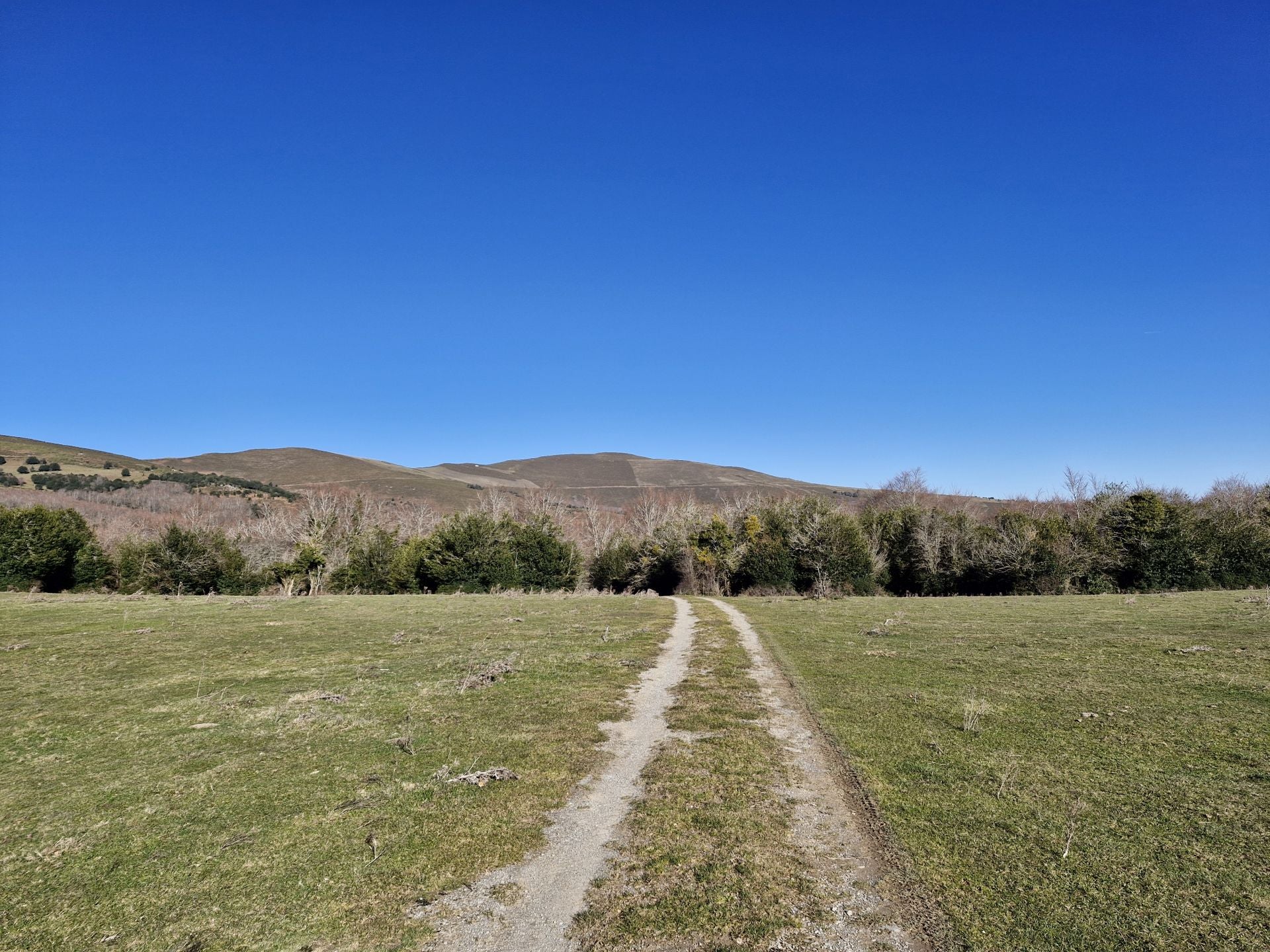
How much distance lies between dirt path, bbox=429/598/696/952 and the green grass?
191mm

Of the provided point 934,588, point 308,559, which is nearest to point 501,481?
point 308,559

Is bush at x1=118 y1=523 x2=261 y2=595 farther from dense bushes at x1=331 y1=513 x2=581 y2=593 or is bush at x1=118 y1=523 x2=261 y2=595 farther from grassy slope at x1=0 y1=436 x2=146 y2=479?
grassy slope at x1=0 y1=436 x2=146 y2=479

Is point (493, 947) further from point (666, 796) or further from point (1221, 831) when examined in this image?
point (1221, 831)

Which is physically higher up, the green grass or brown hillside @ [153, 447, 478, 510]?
brown hillside @ [153, 447, 478, 510]

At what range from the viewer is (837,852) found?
563 centimetres

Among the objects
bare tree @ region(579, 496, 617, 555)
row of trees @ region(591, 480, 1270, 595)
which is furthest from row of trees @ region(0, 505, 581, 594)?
bare tree @ region(579, 496, 617, 555)

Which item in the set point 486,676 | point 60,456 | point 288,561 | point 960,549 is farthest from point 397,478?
point 486,676

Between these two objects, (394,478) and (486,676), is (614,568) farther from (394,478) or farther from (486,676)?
(394,478)

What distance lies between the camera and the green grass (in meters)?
4.51

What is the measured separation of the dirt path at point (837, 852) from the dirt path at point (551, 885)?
1.83 meters

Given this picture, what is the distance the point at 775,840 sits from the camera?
5855 millimetres

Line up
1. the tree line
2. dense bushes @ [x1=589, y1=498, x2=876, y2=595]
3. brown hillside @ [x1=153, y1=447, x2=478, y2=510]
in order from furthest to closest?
brown hillside @ [x1=153, y1=447, x2=478, y2=510], dense bushes @ [x1=589, y1=498, x2=876, y2=595], the tree line

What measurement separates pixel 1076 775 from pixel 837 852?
3.46 metres

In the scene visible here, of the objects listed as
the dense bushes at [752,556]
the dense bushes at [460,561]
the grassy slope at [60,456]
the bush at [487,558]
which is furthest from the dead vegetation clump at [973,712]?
the grassy slope at [60,456]
